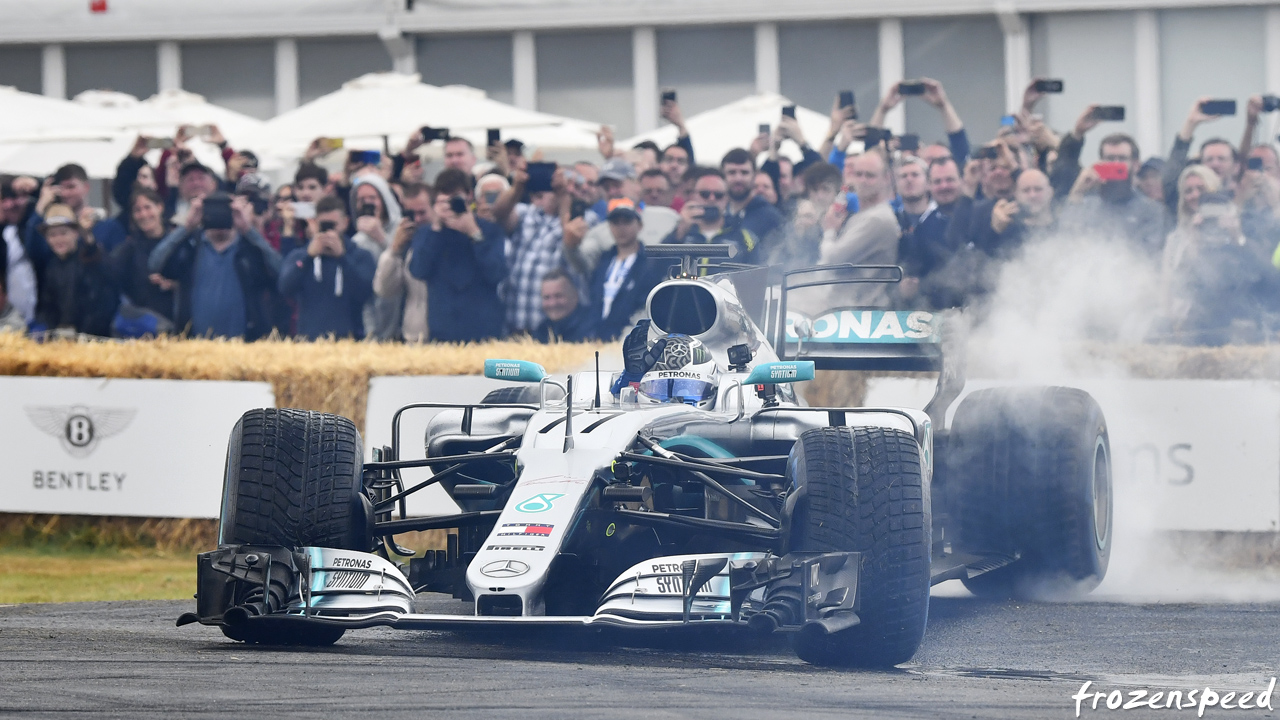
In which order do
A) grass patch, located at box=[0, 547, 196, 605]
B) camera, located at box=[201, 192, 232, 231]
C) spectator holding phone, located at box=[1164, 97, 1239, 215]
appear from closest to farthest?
grass patch, located at box=[0, 547, 196, 605] → spectator holding phone, located at box=[1164, 97, 1239, 215] → camera, located at box=[201, 192, 232, 231]

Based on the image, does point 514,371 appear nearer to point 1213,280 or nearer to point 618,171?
point 1213,280

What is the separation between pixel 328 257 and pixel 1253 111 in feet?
20.3

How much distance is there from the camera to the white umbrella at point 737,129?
16.9 metres

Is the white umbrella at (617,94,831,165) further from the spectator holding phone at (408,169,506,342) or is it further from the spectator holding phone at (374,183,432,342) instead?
the spectator holding phone at (408,169,506,342)

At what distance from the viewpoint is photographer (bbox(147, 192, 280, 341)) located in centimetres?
1274

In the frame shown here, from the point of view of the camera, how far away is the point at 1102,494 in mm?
9125

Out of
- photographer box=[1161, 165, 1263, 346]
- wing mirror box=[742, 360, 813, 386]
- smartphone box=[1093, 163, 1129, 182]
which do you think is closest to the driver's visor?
wing mirror box=[742, 360, 813, 386]

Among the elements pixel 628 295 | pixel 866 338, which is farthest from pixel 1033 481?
pixel 628 295

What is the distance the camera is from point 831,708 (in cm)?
546

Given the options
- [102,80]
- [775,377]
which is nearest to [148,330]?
[775,377]

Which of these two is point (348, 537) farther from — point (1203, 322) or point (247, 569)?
point (1203, 322)

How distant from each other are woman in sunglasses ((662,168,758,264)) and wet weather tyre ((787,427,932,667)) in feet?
15.3

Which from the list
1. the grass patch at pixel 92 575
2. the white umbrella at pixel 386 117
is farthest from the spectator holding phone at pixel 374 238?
the white umbrella at pixel 386 117

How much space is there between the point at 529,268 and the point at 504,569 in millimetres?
6053
